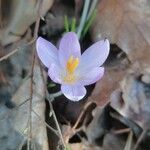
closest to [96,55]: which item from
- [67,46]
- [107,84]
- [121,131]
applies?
[67,46]

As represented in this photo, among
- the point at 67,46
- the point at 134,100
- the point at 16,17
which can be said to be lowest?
the point at 134,100

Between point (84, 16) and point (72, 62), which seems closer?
point (72, 62)

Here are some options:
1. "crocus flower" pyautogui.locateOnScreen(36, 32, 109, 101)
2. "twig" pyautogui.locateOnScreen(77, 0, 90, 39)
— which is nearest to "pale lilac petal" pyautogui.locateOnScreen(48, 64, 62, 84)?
"crocus flower" pyautogui.locateOnScreen(36, 32, 109, 101)

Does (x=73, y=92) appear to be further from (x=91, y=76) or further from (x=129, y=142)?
(x=129, y=142)

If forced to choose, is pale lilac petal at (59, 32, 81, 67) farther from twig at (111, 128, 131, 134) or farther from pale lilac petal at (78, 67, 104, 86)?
twig at (111, 128, 131, 134)

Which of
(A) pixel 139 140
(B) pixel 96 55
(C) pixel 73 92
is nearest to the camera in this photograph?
(C) pixel 73 92

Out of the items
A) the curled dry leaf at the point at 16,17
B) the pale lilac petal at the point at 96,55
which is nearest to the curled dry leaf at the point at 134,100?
the pale lilac petal at the point at 96,55

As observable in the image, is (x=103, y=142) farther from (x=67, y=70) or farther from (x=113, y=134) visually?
(x=67, y=70)
